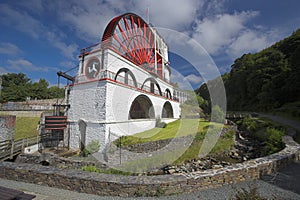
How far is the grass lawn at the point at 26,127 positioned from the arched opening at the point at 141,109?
902cm

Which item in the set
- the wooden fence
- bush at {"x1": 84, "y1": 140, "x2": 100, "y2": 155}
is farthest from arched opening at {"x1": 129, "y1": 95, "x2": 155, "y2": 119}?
the wooden fence

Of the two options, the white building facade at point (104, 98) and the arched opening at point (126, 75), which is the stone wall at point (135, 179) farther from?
the arched opening at point (126, 75)

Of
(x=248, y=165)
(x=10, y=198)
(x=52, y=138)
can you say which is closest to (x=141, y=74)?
(x=52, y=138)

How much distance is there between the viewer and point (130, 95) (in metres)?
10.1

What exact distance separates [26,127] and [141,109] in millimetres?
11523

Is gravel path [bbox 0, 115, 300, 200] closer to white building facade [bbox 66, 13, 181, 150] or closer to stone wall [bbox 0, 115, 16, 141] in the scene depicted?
white building facade [bbox 66, 13, 181, 150]

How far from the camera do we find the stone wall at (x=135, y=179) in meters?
3.09

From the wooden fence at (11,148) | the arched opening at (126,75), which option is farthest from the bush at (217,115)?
the wooden fence at (11,148)

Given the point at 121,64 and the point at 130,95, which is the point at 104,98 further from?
the point at 121,64

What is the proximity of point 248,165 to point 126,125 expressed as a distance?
7.35 m

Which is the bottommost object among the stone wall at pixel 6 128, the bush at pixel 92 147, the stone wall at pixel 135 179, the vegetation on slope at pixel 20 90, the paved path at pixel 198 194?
the bush at pixel 92 147

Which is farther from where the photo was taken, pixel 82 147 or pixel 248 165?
pixel 82 147

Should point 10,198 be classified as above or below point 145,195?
above

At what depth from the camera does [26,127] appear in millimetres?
14070
